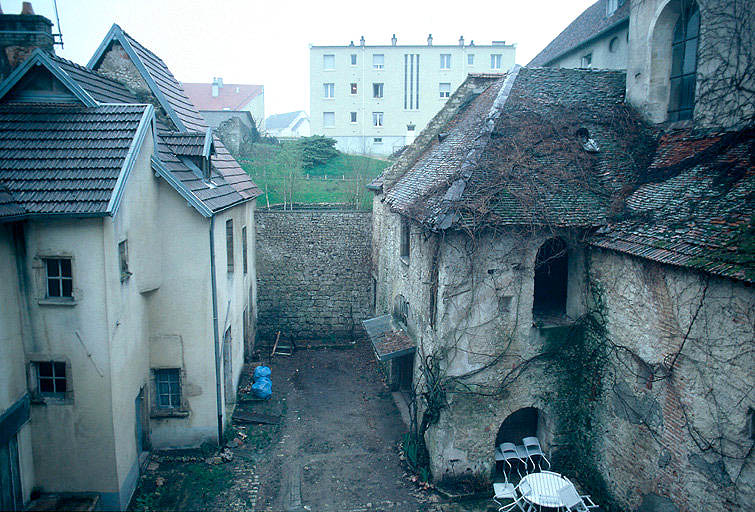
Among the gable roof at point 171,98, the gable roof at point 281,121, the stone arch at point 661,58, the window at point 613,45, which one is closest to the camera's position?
the stone arch at point 661,58

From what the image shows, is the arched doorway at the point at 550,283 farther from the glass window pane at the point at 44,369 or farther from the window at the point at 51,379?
the glass window pane at the point at 44,369

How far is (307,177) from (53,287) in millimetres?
22991

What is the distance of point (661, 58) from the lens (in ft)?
42.8

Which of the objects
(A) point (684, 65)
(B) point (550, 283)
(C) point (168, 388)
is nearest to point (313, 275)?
(C) point (168, 388)

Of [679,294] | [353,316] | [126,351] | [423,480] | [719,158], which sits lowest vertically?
[423,480]

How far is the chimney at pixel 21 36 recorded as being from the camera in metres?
10.7

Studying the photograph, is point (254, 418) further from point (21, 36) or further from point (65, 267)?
point (21, 36)

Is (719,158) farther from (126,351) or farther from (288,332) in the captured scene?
(288,332)

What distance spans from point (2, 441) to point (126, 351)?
2.64 meters

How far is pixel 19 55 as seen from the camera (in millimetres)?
10883

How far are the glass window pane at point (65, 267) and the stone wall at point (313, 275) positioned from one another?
40.0ft

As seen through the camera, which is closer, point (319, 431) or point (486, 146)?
point (486, 146)

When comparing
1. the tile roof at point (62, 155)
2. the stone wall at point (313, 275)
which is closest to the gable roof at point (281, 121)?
the stone wall at point (313, 275)

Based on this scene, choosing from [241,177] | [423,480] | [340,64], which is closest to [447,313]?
[423,480]
